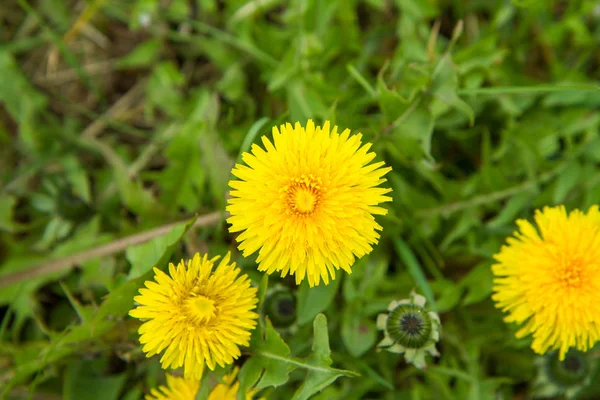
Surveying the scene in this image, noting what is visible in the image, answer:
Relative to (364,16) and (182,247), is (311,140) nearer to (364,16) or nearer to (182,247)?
(182,247)

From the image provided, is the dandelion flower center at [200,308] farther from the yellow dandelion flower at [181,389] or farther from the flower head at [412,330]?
the flower head at [412,330]

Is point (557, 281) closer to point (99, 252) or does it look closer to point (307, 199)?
point (307, 199)

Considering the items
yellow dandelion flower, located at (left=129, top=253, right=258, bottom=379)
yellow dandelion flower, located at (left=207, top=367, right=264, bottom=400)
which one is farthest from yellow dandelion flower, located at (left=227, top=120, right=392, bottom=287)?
yellow dandelion flower, located at (left=207, top=367, right=264, bottom=400)

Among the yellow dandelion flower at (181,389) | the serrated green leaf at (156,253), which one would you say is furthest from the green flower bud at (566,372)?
the serrated green leaf at (156,253)

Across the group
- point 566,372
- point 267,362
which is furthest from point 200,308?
point 566,372

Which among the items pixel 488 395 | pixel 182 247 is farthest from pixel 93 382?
pixel 488 395

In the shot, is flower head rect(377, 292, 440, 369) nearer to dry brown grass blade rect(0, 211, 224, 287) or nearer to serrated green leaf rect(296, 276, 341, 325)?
serrated green leaf rect(296, 276, 341, 325)
